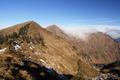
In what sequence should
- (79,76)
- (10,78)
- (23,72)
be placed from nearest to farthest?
1. (79,76)
2. (10,78)
3. (23,72)

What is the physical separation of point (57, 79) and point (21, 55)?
1194 inches

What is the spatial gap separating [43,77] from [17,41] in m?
56.2

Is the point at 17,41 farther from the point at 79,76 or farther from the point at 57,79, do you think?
the point at 79,76

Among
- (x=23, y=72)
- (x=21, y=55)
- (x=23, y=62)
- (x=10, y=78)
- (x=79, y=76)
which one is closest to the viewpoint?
(x=79, y=76)

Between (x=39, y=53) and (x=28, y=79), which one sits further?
(x=39, y=53)

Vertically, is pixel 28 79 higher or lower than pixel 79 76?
lower

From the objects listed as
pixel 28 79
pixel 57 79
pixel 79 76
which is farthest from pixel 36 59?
pixel 79 76

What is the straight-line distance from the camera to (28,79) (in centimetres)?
12150

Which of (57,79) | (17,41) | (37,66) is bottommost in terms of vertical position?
(57,79)

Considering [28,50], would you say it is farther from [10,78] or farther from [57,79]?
[10,78]

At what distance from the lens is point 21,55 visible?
155m

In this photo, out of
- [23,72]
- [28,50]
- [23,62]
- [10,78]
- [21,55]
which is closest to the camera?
[10,78]

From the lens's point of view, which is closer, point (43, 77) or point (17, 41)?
point (43, 77)

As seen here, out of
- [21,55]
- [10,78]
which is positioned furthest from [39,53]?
[10,78]
